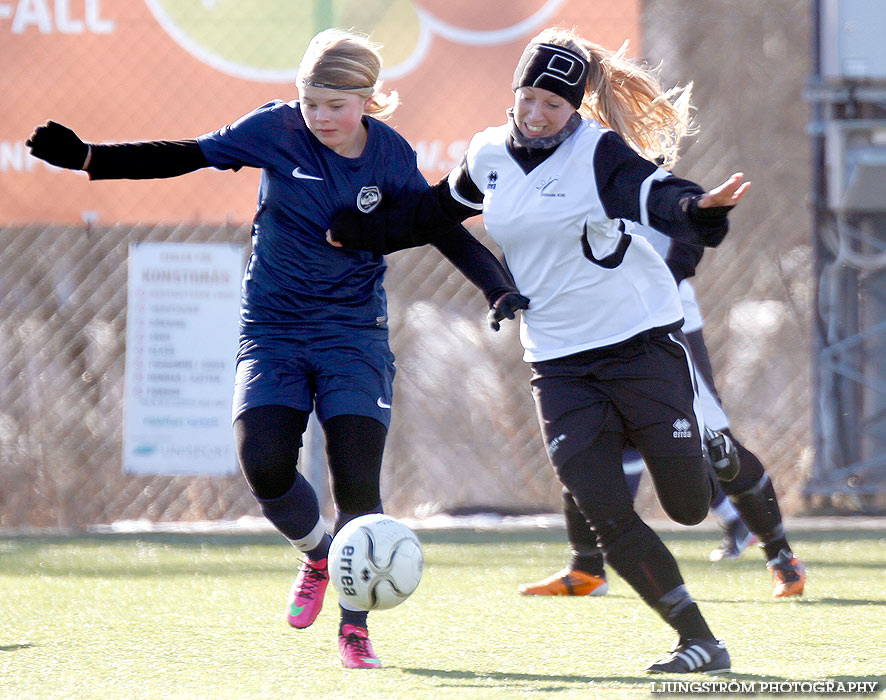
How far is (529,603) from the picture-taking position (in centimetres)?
497

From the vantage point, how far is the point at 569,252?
3.75 m

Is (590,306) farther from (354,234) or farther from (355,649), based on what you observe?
(355,649)

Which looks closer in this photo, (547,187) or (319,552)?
(547,187)

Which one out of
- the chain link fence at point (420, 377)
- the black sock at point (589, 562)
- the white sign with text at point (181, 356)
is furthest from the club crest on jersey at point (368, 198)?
the chain link fence at point (420, 377)

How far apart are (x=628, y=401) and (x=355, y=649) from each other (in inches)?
39.9

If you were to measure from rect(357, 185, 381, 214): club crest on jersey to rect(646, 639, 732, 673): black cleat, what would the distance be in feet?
4.94

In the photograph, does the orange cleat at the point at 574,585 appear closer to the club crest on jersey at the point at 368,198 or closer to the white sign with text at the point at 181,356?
the club crest on jersey at the point at 368,198

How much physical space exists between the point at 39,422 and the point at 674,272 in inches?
186

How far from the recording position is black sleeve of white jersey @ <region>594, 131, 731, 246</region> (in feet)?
10.6

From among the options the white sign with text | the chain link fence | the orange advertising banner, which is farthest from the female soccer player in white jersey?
the chain link fence

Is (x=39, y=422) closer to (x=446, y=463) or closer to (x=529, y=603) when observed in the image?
(x=446, y=463)

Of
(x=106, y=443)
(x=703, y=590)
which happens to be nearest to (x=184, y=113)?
(x=106, y=443)

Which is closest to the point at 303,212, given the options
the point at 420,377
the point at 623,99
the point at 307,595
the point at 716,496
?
the point at 623,99

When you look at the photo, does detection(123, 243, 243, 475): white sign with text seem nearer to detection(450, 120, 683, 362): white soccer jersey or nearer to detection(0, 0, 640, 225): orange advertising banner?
detection(0, 0, 640, 225): orange advertising banner
